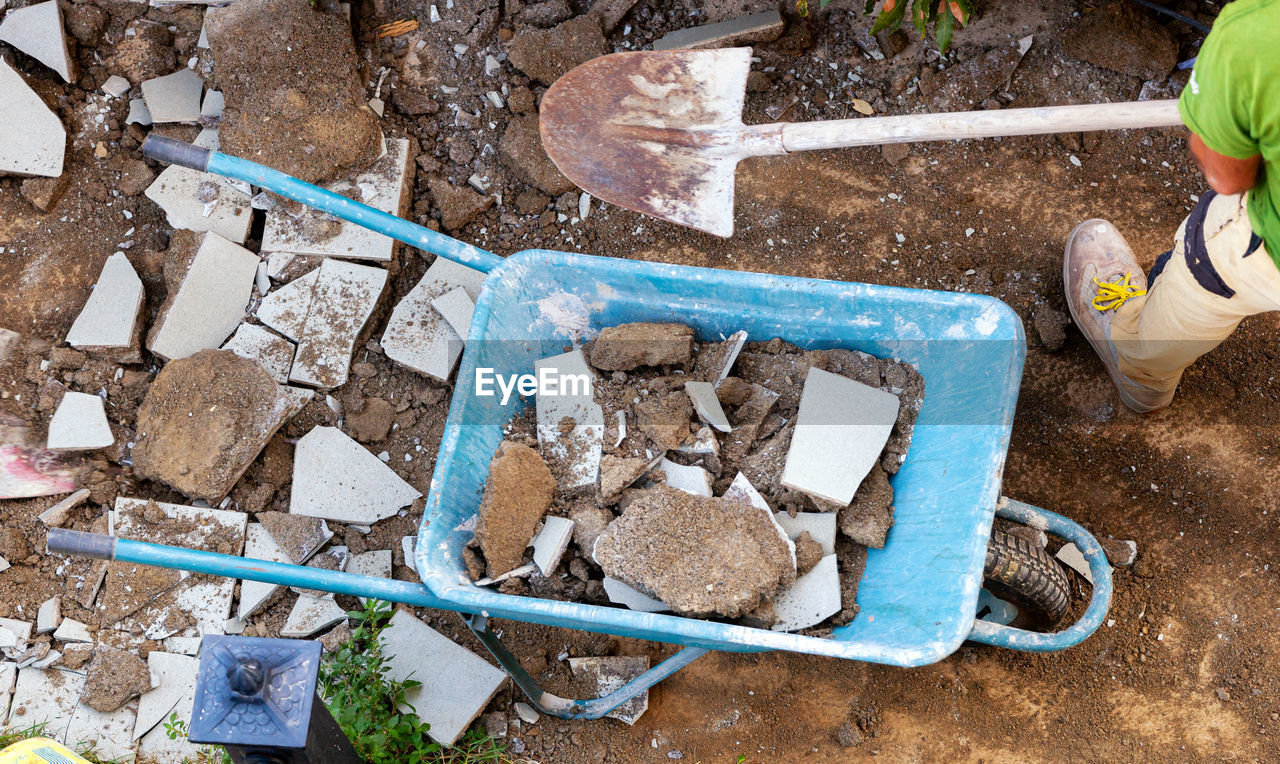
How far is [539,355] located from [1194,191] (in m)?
2.59

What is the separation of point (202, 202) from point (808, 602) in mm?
2666

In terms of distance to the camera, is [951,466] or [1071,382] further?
[1071,382]

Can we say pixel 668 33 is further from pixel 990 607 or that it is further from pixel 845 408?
pixel 990 607

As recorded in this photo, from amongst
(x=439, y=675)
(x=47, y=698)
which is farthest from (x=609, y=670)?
(x=47, y=698)

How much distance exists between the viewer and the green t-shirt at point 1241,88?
1.79 metres

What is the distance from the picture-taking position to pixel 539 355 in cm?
269

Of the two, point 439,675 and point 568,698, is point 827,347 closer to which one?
point 568,698

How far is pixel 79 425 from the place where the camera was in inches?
122

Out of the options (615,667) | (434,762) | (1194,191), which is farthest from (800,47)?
(434,762)

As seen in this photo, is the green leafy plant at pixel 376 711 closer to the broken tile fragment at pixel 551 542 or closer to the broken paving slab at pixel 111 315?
the broken tile fragment at pixel 551 542

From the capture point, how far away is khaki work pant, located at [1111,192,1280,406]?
2379mm

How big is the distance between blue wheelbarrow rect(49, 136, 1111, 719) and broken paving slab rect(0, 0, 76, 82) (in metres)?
1.77

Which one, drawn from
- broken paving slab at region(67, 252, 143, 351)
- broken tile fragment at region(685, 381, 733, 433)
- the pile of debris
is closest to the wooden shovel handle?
the pile of debris

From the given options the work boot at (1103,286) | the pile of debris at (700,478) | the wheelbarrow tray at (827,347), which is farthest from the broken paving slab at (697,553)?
the work boot at (1103,286)
